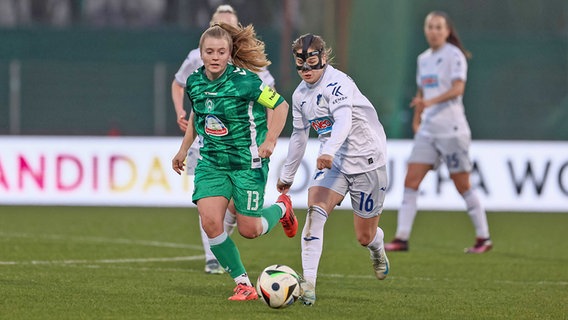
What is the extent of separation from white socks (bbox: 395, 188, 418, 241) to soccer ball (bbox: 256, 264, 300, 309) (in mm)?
4746

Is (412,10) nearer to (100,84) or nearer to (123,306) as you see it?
(100,84)

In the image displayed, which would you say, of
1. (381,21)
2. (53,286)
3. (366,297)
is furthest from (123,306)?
(381,21)

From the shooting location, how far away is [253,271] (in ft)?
34.5

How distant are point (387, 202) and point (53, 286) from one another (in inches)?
352

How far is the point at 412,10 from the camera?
26.2 meters

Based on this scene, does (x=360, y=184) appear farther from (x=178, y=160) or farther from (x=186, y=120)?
(x=186, y=120)

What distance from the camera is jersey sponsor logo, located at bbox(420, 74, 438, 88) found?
12.8 metres

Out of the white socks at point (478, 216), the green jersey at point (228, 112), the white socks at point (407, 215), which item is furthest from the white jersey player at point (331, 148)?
the white socks at point (478, 216)

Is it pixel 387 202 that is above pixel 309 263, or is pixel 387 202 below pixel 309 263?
below

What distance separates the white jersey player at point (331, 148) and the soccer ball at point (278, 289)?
0.22 metres

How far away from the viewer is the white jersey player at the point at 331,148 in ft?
27.2

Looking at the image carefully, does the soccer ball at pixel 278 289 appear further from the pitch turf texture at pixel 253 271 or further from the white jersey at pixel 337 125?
the white jersey at pixel 337 125

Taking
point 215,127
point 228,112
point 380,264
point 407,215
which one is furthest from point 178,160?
point 407,215

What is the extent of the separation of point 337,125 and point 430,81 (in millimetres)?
4775
